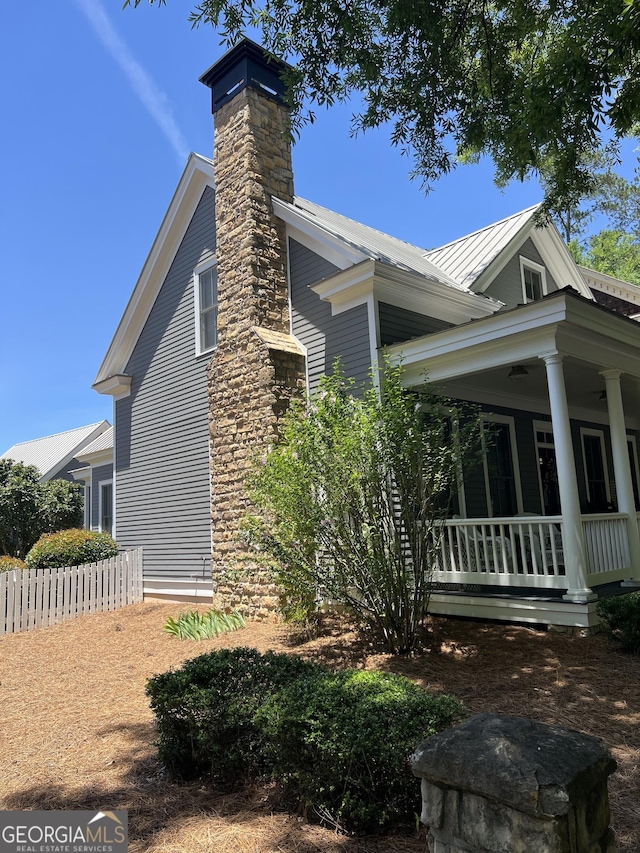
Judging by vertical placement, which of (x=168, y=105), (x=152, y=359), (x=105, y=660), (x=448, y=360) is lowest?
(x=105, y=660)

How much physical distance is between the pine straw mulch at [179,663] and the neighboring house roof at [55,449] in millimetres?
20184

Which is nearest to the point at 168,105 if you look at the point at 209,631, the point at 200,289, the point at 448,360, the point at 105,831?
the point at 200,289

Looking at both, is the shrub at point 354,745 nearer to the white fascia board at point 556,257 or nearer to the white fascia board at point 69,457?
the white fascia board at point 556,257

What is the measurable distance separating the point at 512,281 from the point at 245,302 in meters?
6.05

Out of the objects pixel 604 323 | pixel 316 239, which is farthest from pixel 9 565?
pixel 604 323

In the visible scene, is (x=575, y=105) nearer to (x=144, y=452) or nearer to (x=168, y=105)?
(x=168, y=105)

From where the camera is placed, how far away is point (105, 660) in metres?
7.95

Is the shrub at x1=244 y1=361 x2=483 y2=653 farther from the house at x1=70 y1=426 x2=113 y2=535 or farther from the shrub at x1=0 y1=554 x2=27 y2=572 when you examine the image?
the house at x1=70 y1=426 x2=113 y2=535

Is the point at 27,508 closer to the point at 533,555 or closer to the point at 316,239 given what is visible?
the point at 316,239

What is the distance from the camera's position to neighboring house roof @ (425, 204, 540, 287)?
492 inches

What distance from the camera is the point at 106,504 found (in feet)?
65.3

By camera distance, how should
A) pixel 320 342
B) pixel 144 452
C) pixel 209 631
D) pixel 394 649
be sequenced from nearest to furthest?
pixel 394 649, pixel 209 631, pixel 320 342, pixel 144 452

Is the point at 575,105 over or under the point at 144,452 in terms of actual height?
over

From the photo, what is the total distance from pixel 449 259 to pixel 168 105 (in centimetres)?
702
